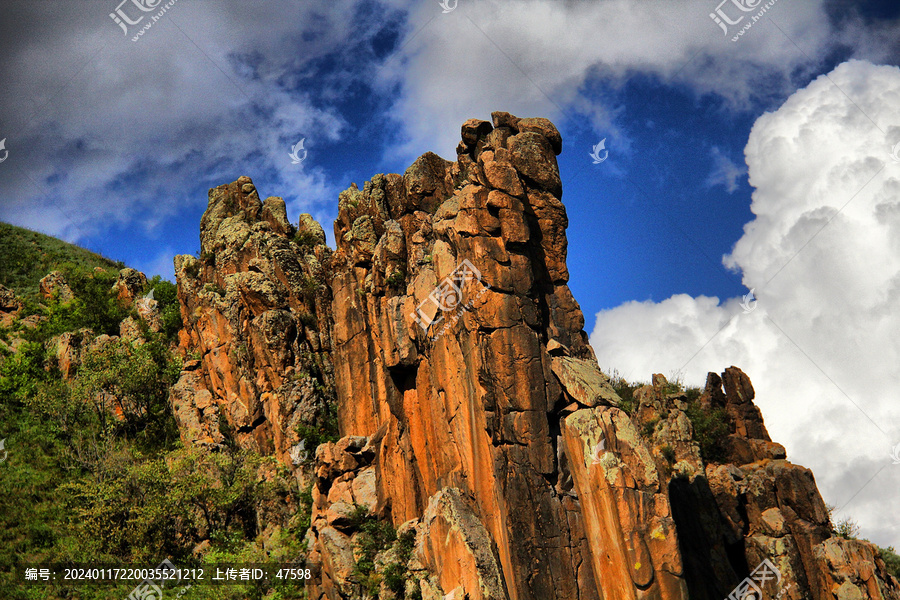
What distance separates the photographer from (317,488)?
41.4 metres

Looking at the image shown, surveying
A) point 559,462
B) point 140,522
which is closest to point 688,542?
point 559,462

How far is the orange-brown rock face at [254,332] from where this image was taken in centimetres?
4969

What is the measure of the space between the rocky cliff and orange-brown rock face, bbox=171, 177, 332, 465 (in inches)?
6.8

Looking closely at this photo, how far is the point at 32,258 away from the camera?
92.2 metres

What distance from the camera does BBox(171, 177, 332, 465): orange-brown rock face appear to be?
49.7 metres

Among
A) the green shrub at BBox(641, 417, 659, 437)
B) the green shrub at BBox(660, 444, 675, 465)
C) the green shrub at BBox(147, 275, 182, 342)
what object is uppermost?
the green shrub at BBox(147, 275, 182, 342)

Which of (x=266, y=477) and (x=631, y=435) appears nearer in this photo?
(x=631, y=435)

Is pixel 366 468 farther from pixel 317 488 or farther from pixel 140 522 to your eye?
pixel 140 522

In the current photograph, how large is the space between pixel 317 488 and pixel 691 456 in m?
29.7

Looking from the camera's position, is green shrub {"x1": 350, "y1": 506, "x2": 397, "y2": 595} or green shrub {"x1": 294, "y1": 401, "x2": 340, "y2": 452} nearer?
green shrub {"x1": 350, "y1": 506, "x2": 397, "y2": 595}

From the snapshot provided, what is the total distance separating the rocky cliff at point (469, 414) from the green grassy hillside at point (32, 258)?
37.8 meters

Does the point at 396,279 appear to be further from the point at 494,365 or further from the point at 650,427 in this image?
the point at 650,427

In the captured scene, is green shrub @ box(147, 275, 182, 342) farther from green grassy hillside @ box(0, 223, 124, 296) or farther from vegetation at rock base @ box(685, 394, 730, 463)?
vegetation at rock base @ box(685, 394, 730, 463)

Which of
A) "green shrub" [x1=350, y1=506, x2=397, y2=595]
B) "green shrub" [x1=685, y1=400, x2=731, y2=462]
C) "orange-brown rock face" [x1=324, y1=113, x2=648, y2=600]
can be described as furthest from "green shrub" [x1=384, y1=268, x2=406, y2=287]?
"green shrub" [x1=685, y1=400, x2=731, y2=462]
